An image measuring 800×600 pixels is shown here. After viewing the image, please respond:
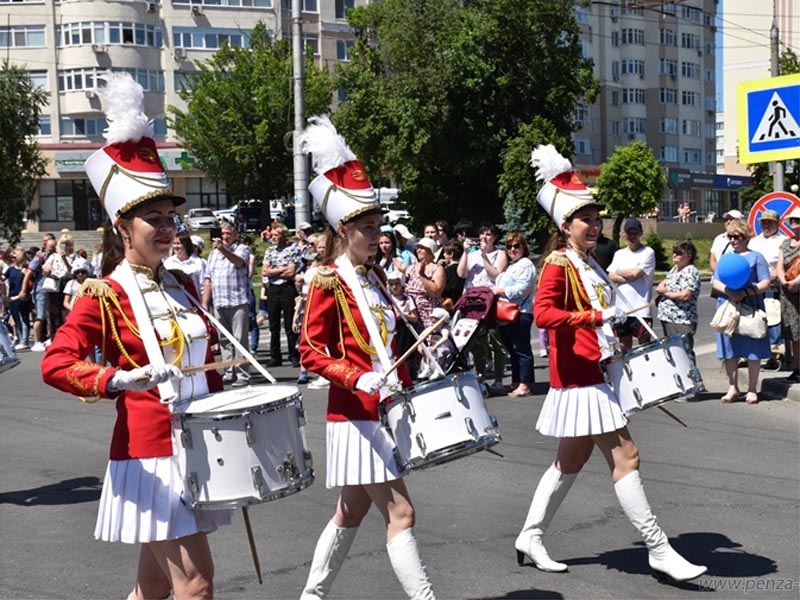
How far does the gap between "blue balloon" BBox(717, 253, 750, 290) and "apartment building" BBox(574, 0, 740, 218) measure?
70995mm

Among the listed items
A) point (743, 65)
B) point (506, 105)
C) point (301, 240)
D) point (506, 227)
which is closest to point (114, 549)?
point (301, 240)

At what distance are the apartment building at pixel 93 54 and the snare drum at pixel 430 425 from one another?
2573 inches

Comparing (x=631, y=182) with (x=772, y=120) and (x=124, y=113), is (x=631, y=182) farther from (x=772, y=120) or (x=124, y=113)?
(x=124, y=113)

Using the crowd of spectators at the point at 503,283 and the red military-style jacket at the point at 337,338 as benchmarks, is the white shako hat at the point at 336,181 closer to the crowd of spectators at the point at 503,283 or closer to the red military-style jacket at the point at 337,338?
the red military-style jacket at the point at 337,338

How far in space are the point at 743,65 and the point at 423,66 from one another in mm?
39522

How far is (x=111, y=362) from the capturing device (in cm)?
452

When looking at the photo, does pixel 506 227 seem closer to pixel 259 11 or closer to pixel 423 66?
pixel 423 66

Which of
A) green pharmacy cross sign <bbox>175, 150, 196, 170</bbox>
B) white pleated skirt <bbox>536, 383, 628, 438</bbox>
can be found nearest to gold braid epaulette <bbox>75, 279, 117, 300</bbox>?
white pleated skirt <bbox>536, 383, 628, 438</bbox>

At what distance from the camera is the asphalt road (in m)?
6.36

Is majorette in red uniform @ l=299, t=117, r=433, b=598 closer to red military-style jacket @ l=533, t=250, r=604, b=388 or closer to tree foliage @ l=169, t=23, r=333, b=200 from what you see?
red military-style jacket @ l=533, t=250, r=604, b=388

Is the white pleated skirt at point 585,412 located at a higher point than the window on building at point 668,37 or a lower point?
lower

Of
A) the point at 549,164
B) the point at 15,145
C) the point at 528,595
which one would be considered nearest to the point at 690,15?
the point at 15,145

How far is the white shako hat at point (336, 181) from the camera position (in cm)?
540

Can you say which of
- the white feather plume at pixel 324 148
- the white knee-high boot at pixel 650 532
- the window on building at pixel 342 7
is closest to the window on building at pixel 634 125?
the window on building at pixel 342 7
